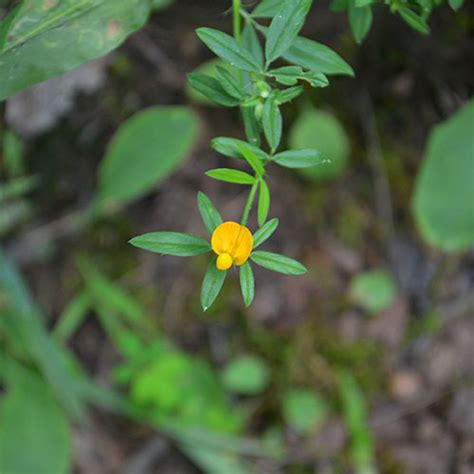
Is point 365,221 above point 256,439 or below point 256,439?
above

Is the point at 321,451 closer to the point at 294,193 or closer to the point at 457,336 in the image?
the point at 457,336

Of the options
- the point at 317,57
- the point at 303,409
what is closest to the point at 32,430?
the point at 303,409

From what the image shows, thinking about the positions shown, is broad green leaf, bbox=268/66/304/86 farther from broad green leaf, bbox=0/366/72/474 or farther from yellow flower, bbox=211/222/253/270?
broad green leaf, bbox=0/366/72/474

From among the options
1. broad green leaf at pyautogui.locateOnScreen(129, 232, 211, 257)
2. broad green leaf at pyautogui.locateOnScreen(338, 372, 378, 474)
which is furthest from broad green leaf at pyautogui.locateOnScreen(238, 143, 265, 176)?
broad green leaf at pyautogui.locateOnScreen(338, 372, 378, 474)

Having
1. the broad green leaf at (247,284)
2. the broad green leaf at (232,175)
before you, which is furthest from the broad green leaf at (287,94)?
the broad green leaf at (247,284)

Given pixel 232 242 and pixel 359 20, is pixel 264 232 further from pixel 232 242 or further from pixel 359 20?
pixel 359 20

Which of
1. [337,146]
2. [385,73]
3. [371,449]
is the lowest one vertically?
[371,449]

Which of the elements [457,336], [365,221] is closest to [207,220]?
[365,221]
